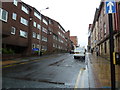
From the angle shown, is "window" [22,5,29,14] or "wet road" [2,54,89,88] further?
"window" [22,5,29,14]

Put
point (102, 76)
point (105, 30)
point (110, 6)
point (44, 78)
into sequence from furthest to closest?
point (105, 30) < point (102, 76) < point (44, 78) < point (110, 6)

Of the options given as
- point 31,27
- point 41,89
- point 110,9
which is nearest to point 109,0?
point 110,9

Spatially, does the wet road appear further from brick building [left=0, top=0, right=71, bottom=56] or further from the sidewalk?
brick building [left=0, top=0, right=71, bottom=56]

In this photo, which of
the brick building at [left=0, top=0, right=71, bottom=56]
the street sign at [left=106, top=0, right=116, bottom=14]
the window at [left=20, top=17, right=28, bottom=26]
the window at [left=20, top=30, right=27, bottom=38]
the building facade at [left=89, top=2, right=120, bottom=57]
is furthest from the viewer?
the window at [left=20, top=17, right=28, bottom=26]

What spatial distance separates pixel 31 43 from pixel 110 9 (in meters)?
24.6

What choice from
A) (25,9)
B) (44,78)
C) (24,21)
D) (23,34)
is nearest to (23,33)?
(23,34)

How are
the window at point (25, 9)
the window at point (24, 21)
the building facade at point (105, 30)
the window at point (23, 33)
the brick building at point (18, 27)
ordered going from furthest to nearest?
the window at point (25, 9)
the window at point (24, 21)
the window at point (23, 33)
the brick building at point (18, 27)
the building facade at point (105, 30)

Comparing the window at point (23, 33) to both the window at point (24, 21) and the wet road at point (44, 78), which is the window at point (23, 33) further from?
the wet road at point (44, 78)

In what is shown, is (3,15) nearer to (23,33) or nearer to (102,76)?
(23,33)

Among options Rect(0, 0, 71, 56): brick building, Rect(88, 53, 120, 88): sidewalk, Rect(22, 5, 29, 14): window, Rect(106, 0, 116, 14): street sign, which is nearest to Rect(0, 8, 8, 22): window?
Rect(0, 0, 71, 56): brick building

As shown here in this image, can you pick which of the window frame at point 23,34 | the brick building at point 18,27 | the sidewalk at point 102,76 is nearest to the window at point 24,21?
the brick building at point 18,27

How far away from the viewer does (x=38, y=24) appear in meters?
32.4

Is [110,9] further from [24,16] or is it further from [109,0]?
[24,16]

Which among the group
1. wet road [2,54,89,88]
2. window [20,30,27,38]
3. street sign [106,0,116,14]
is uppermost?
window [20,30,27,38]
